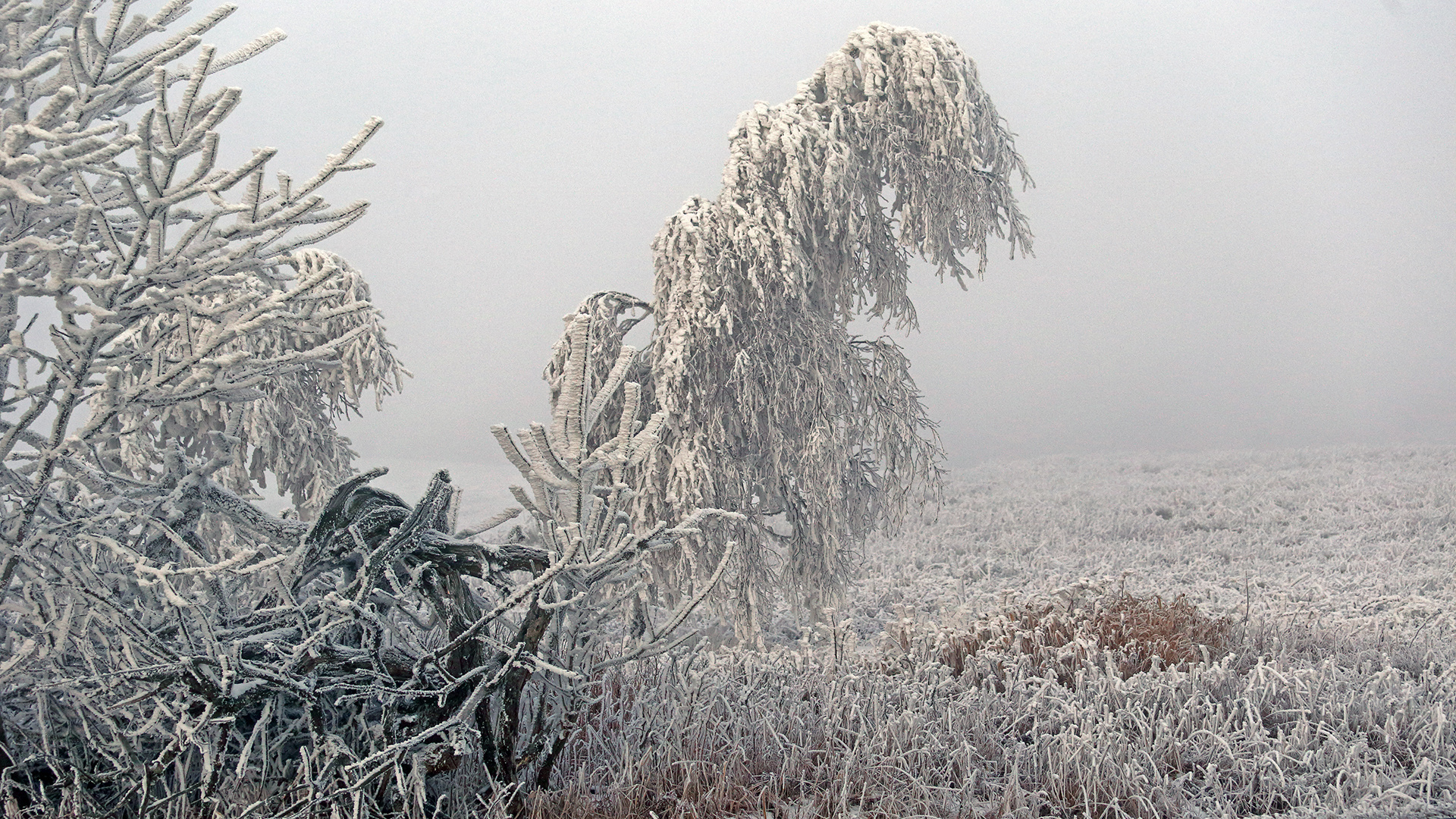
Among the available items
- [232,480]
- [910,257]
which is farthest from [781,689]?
[232,480]

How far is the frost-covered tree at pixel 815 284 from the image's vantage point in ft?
21.7

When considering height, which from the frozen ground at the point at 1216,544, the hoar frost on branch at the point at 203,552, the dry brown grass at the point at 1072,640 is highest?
the hoar frost on branch at the point at 203,552

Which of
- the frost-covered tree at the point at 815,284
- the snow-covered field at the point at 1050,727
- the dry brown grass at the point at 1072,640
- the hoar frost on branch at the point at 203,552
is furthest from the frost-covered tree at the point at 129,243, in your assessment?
the frost-covered tree at the point at 815,284

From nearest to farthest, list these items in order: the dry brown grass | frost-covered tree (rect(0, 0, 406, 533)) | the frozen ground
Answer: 1. frost-covered tree (rect(0, 0, 406, 533))
2. the dry brown grass
3. the frozen ground

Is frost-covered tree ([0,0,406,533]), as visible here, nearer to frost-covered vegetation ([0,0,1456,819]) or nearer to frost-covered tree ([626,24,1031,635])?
frost-covered vegetation ([0,0,1456,819])

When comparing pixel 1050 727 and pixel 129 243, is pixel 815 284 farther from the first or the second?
pixel 129 243

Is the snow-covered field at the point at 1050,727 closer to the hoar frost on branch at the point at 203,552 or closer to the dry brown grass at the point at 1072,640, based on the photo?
the dry brown grass at the point at 1072,640

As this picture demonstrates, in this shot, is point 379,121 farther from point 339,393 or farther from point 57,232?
point 339,393

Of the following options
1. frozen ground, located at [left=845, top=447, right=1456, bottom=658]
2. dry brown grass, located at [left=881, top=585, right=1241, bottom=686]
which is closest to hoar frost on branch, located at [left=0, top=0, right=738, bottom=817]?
dry brown grass, located at [left=881, top=585, right=1241, bottom=686]

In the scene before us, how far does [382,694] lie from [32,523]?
53.7 inches

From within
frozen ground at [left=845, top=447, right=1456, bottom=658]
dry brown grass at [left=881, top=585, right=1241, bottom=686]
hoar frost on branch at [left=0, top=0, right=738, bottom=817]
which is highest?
hoar frost on branch at [left=0, top=0, right=738, bottom=817]

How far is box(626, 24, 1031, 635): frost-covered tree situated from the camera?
6.62 meters

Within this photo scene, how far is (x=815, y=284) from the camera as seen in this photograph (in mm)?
7324

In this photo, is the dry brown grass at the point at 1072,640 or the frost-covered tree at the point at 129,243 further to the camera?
the dry brown grass at the point at 1072,640
